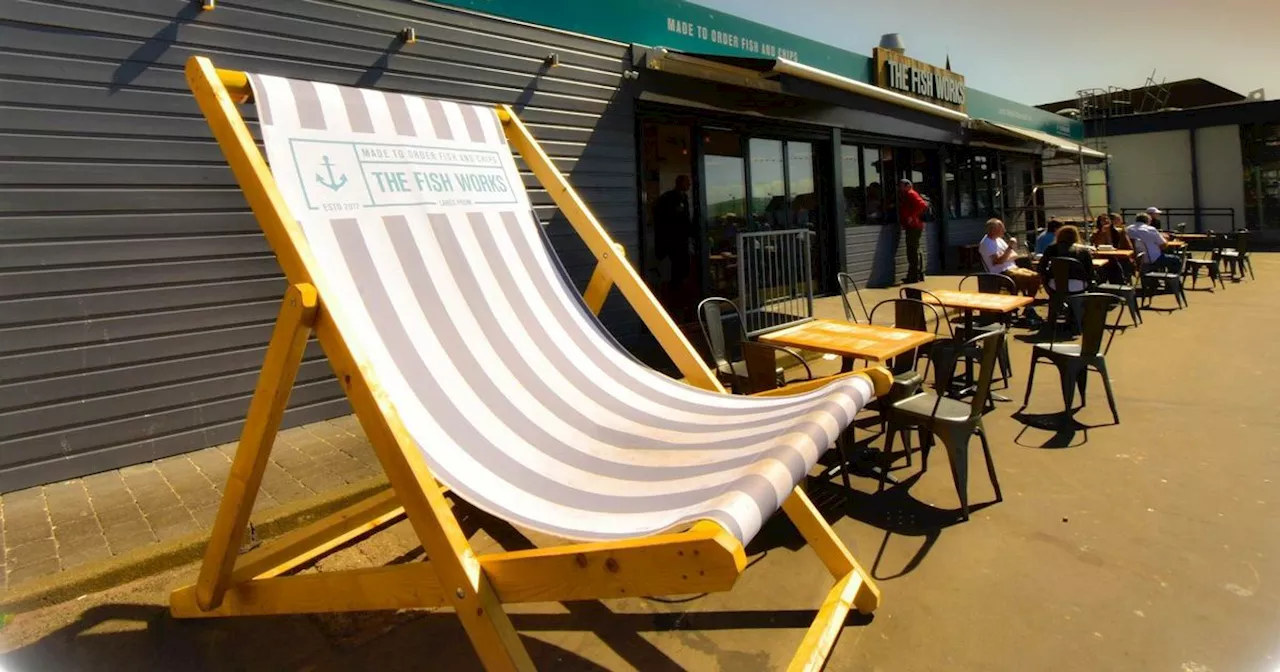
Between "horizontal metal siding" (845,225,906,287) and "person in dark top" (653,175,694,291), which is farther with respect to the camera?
"horizontal metal siding" (845,225,906,287)

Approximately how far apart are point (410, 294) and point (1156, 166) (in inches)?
1186

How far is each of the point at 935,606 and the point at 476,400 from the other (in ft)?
5.99

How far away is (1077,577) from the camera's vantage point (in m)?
2.72

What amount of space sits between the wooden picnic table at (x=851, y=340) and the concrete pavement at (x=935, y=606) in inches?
28.0

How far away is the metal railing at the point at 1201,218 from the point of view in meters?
23.6

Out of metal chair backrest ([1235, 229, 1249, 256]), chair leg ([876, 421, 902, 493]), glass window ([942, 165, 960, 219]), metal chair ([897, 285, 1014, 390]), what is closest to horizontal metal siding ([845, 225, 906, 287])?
glass window ([942, 165, 960, 219])

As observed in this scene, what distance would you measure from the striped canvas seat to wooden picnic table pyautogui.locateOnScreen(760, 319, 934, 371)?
4.48 ft

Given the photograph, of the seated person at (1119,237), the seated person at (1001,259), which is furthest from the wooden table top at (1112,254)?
the seated person at (1001,259)

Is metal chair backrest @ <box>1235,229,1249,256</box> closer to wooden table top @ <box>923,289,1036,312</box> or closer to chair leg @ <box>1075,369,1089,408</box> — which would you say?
wooden table top @ <box>923,289,1036,312</box>

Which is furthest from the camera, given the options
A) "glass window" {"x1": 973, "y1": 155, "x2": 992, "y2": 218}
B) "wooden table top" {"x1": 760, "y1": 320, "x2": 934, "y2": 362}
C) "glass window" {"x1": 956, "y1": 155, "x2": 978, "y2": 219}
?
"glass window" {"x1": 973, "y1": 155, "x2": 992, "y2": 218}

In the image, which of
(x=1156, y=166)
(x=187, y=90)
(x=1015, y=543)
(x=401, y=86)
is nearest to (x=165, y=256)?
(x=187, y=90)

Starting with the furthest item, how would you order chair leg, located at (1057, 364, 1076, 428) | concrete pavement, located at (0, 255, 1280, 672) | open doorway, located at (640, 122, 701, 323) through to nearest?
open doorway, located at (640, 122, 701, 323), chair leg, located at (1057, 364, 1076, 428), concrete pavement, located at (0, 255, 1280, 672)

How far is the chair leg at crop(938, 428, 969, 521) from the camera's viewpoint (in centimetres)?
328

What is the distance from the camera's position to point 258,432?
2029mm
